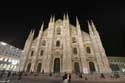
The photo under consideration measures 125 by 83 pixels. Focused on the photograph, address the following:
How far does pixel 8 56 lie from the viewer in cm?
3803

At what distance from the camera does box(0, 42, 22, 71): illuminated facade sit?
115 ft

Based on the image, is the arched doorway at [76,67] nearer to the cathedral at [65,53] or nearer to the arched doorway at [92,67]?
the cathedral at [65,53]

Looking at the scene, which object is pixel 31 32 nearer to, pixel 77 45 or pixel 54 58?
pixel 54 58

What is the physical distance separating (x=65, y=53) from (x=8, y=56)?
88.9 feet

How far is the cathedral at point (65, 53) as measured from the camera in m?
21.7

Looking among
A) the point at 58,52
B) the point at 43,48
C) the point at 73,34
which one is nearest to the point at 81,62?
the point at 58,52

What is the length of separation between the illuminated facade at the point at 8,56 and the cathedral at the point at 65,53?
1143cm

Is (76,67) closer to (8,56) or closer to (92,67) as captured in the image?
(92,67)

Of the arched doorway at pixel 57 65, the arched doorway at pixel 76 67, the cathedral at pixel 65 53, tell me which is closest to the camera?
the cathedral at pixel 65 53

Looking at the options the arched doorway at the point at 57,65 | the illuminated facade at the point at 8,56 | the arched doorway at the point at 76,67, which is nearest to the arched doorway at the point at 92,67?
the arched doorway at the point at 76,67

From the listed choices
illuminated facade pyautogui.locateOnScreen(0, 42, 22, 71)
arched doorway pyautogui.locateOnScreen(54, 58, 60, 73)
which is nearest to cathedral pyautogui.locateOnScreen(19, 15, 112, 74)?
arched doorway pyautogui.locateOnScreen(54, 58, 60, 73)

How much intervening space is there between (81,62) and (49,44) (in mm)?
9618

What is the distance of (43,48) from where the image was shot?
86.4 feet

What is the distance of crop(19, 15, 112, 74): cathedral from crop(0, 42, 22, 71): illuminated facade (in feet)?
37.5
